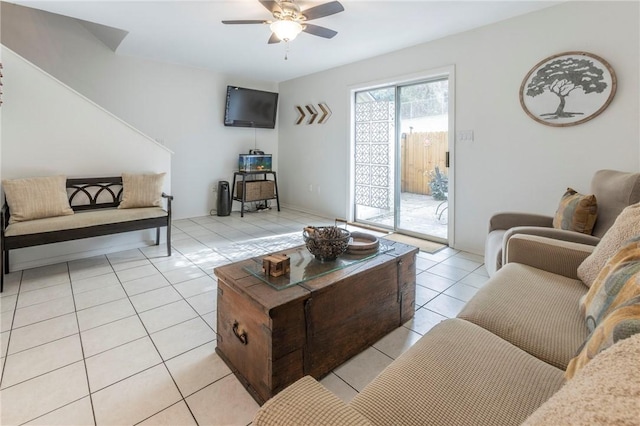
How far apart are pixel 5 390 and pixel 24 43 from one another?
411 centimetres

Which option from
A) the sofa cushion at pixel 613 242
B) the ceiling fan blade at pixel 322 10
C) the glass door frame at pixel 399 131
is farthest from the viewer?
the glass door frame at pixel 399 131

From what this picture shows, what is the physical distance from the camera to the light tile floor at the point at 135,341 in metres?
1.42

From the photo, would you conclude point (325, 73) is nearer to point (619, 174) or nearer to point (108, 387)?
point (619, 174)

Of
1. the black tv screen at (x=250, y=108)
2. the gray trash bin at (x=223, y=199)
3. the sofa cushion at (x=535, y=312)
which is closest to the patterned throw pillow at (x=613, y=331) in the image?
the sofa cushion at (x=535, y=312)

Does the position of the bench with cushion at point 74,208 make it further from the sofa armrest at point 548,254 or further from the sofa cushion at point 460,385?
the sofa armrest at point 548,254

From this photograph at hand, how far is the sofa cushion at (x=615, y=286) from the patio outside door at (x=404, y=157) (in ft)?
9.02

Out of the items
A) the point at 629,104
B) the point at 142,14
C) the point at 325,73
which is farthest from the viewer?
the point at 325,73

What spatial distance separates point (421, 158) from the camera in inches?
168

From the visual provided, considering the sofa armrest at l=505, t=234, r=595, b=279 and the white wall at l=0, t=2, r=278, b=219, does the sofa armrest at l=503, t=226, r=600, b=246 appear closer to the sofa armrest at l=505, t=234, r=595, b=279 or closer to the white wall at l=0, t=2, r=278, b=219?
the sofa armrest at l=505, t=234, r=595, b=279

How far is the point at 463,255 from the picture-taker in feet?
11.4

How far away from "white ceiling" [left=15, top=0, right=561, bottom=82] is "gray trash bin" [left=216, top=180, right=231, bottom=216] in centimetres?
195

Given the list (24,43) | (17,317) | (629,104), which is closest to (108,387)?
(17,317)

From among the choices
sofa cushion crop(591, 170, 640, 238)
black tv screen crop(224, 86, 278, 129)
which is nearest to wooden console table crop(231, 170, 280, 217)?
black tv screen crop(224, 86, 278, 129)

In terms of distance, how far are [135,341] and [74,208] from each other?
2.14 meters
